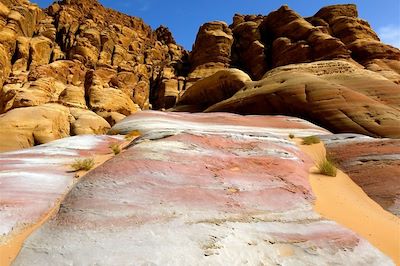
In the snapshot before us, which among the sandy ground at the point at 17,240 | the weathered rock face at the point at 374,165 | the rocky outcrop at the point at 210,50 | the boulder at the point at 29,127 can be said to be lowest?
the boulder at the point at 29,127

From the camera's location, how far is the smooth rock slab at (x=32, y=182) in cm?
597

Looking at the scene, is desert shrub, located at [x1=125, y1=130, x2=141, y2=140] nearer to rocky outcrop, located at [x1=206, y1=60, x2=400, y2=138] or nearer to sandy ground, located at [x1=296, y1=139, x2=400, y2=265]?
sandy ground, located at [x1=296, y1=139, x2=400, y2=265]

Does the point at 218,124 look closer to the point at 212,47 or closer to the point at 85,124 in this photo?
the point at 85,124

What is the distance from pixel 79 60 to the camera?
68.9 meters

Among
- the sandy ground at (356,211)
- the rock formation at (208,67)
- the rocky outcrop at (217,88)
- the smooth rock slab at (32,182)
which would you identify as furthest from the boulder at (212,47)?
the sandy ground at (356,211)

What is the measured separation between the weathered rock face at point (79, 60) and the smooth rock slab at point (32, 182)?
1773 cm

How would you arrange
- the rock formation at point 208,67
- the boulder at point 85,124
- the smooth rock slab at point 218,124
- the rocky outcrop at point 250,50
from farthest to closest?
the rocky outcrop at point 250,50
the boulder at point 85,124
the rock formation at point 208,67
the smooth rock slab at point 218,124

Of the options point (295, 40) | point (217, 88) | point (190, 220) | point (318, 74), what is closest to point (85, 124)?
point (217, 88)

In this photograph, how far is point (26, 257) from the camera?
4.73 metres

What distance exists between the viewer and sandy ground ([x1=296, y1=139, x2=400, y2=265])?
21.0 ft

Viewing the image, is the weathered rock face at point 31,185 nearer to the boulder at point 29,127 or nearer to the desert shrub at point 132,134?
the desert shrub at point 132,134

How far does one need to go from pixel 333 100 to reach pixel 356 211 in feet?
65.9

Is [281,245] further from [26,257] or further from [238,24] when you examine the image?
[238,24]

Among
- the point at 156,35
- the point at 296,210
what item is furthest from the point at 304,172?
the point at 156,35
